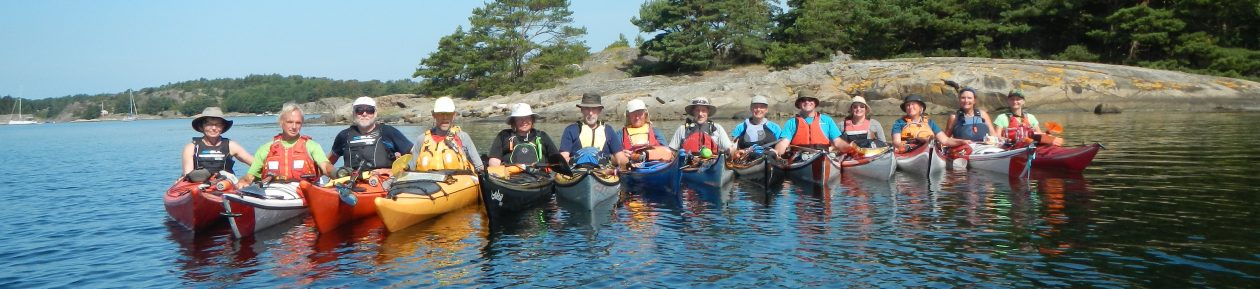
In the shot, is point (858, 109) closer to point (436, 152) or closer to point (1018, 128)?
point (1018, 128)

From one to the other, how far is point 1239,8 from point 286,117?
3990cm

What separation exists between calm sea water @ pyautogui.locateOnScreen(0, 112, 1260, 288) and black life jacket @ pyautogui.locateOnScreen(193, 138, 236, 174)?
2.58ft

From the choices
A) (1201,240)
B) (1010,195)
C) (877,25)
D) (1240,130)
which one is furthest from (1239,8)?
(1201,240)

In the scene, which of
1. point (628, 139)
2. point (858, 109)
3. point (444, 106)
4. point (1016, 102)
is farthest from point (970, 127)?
point (444, 106)

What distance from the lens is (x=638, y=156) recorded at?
12.7 m

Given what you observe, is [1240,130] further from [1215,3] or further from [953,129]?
[1215,3]

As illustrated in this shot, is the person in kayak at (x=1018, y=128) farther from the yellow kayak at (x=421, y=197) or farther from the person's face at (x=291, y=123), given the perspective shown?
the person's face at (x=291, y=123)

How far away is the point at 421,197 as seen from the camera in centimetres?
948

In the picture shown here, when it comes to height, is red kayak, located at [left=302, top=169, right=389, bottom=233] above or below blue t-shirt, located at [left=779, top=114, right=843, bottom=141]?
below

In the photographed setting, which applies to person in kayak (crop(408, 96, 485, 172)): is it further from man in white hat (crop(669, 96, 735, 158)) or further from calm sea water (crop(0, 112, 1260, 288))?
man in white hat (crop(669, 96, 735, 158))

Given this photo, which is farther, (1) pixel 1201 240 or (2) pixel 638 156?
(2) pixel 638 156

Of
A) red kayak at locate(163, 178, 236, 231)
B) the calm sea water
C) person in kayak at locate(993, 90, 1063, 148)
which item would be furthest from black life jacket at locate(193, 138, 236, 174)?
person in kayak at locate(993, 90, 1063, 148)

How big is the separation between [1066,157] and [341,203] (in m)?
10.2

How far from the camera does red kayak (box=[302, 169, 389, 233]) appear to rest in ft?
29.4
